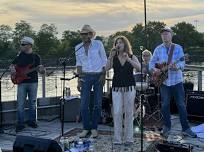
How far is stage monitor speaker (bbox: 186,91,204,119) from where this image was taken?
29.7 feet

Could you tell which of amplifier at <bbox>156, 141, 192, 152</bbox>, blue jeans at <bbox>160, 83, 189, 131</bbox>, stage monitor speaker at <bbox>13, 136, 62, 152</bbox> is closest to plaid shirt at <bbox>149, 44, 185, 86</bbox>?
blue jeans at <bbox>160, 83, 189, 131</bbox>

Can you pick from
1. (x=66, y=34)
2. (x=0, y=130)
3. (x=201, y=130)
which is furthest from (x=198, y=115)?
(x=66, y=34)

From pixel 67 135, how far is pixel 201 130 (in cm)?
242

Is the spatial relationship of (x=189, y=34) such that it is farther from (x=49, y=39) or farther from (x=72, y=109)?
(x=72, y=109)

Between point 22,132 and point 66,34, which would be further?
point 66,34

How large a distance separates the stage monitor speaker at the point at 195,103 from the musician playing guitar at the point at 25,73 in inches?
119

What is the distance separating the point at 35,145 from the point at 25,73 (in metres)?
3.33

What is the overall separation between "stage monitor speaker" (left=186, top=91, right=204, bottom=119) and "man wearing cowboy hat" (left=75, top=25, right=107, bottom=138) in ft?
7.61

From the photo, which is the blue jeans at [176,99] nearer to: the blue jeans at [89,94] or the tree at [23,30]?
the blue jeans at [89,94]

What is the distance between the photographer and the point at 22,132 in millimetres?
8430

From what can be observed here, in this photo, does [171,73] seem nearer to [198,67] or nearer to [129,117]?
[129,117]

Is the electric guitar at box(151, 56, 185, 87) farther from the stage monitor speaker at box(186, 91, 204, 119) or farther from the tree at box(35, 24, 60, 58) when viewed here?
the tree at box(35, 24, 60, 58)

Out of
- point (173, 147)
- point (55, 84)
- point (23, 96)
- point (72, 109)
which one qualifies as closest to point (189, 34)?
point (55, 84)

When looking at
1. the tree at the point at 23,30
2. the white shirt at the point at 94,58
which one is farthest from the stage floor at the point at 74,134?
the tree at the point at 23,30
